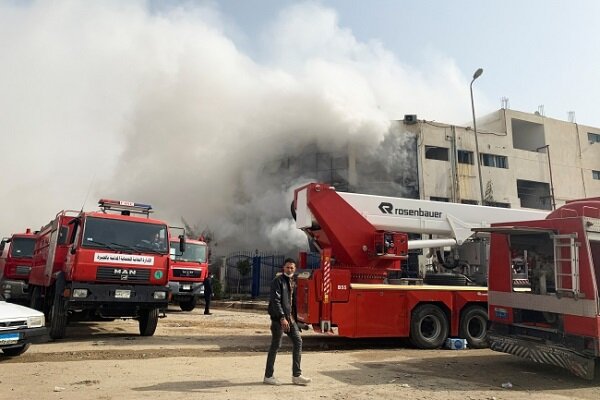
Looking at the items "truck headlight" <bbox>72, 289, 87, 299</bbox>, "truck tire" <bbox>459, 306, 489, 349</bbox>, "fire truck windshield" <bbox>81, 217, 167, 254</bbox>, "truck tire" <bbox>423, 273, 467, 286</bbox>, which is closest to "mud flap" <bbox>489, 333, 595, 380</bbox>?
"truck tire" <bbox>459, 306, 489, 349</bbox>

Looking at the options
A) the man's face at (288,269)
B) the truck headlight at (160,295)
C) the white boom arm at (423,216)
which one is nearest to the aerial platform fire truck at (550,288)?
the white boom arm at (423,216)

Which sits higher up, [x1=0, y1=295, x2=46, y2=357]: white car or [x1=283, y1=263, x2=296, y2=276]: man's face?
[x1=283, y1=263, x2=296, y2=276]: man's face

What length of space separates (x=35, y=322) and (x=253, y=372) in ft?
11.7

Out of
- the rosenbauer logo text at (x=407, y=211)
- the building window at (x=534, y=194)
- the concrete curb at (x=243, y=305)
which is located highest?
the building window at (x=534, y=194)

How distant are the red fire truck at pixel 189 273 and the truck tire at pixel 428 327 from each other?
9.76 meters

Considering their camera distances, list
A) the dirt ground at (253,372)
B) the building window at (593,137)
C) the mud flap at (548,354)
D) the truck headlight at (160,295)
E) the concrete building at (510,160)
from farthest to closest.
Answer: the building window at (593,137) < the concrete building at (510,160) < the truck headlight at (160,295) < the mud flap at (548,354) < the dirt ground at (253,372)

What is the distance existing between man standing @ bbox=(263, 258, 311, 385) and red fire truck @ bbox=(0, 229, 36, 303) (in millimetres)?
11541

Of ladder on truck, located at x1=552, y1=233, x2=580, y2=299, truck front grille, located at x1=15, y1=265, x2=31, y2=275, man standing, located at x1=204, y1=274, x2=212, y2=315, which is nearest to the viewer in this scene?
ladder on truck, located at x1=552, y1=233, x2=580, y2=299

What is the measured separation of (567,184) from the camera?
115ft

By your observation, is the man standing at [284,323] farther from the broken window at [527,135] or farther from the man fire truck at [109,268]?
the broken window at [527,135]

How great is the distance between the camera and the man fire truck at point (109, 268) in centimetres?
915

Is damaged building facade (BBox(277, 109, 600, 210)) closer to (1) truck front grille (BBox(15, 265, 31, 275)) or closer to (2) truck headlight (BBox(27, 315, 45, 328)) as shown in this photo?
(1) truck front grille (BBox(15, 265, 31, 275))

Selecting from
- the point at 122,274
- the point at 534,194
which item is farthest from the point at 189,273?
the point at 534,194

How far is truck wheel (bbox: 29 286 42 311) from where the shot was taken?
38.2 ft
